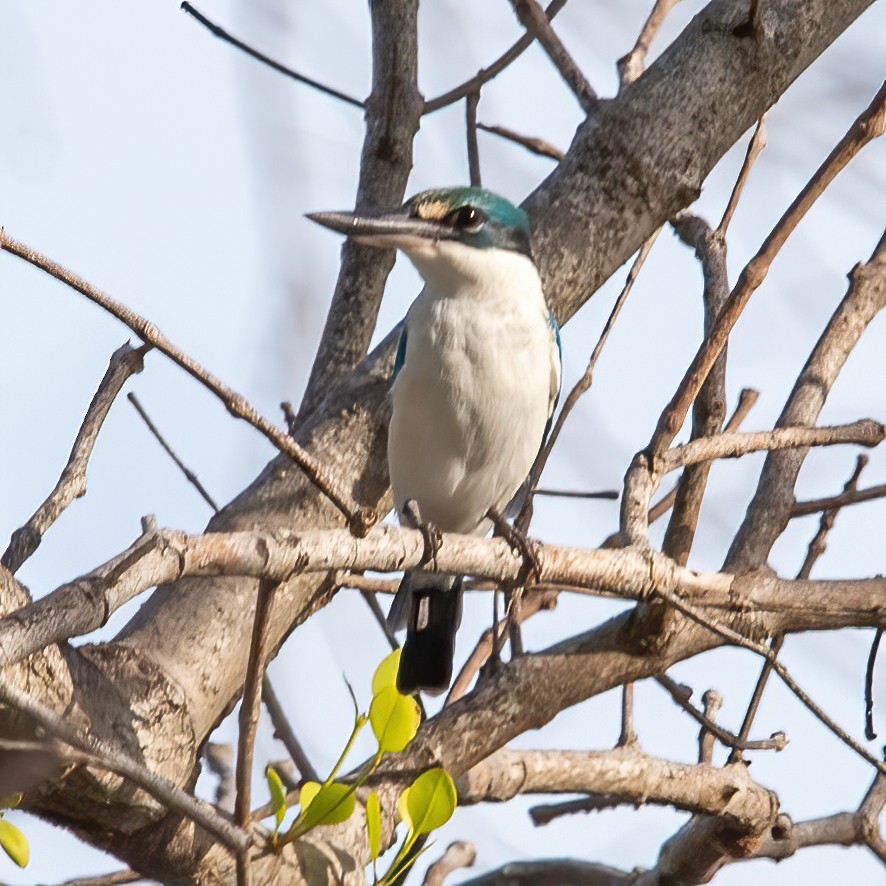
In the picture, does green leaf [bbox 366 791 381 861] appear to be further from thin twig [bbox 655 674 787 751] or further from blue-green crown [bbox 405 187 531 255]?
blue-green crown [bbox 405 187 531 255]

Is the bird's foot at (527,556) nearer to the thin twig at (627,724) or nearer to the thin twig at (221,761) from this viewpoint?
the thin twig at (627,724)

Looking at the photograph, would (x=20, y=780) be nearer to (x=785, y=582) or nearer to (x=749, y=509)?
(x=785, y=582)

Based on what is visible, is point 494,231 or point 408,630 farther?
point 408,630

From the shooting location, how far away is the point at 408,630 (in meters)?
4.06

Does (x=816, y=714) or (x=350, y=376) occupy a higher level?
(x=350, y=376)

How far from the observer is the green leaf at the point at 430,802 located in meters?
2.34

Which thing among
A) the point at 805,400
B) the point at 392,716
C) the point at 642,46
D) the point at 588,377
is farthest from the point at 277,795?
the point at 642,46

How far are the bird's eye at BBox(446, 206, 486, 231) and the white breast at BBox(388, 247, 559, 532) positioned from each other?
7cm

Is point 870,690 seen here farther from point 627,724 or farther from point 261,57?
point 261,57

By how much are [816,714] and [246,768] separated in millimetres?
1053

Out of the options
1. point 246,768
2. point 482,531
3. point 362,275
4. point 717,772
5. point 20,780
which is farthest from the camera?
point 482,531

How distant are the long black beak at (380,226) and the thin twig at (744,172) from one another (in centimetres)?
82

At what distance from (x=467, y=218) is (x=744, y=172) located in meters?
0.87

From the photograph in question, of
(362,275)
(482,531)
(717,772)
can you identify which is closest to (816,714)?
(717,772)
